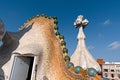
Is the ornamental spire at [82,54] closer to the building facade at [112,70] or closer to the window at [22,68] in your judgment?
the window at [22,68]

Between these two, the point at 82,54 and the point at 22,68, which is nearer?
the point at 22,68

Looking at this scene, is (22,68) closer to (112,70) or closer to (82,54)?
(82,54)

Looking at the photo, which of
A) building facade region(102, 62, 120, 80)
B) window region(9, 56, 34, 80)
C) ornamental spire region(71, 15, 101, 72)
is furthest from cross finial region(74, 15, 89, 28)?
building facade region(102, 62, 120, 80)

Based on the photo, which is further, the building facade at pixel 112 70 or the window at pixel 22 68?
the building facade at pixel 112 70

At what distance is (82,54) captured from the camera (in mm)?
11328

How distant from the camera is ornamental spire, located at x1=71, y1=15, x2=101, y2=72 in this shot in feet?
33.5

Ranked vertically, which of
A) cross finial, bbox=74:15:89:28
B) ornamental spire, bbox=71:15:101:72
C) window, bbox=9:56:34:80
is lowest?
window, bbox=9:56:34:80

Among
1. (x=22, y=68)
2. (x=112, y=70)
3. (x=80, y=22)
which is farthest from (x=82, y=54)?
(x=112, y=70)

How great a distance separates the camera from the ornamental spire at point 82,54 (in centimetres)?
1022

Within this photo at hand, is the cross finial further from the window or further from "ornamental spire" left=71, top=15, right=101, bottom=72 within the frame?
the window

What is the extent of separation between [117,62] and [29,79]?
4063 cm

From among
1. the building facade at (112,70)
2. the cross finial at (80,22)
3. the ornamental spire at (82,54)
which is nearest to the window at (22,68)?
the ornamental spire at (82,54)

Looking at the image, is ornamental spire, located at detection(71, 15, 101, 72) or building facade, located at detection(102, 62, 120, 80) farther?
building facade, located at detection(102, 62, 120, 80)

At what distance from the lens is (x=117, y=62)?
146 feet
